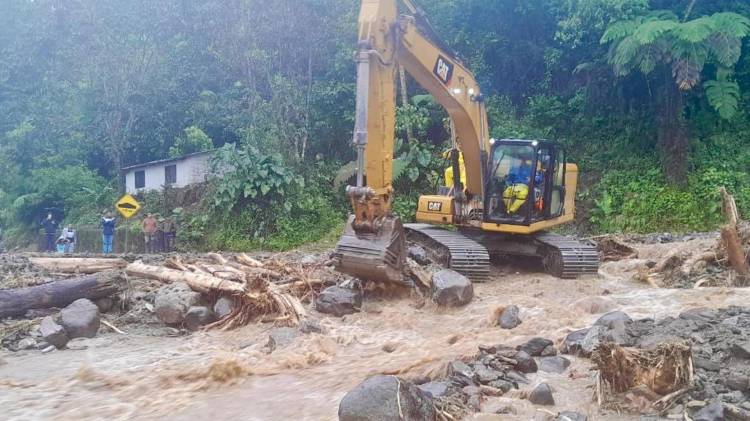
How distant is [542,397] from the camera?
199 inches

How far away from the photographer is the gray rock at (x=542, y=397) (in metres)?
5.05

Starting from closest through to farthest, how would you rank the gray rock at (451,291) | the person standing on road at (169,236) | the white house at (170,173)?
the gray rock at (451,291) < the person standing on road at (169,236) < the white house at (170,173)

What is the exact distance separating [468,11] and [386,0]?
54.6 ft

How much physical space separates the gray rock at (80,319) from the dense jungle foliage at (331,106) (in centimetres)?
865

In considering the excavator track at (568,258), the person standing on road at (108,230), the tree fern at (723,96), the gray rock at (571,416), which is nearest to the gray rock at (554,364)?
the gray rock at (571,416)

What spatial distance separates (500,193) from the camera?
1087 cm

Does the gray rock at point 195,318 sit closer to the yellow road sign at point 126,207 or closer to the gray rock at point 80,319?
the gray rock at point 80,319

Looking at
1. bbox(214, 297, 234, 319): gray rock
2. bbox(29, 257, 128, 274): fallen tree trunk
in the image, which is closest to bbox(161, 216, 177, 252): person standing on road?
bbox(29, 257, 128, 274): fallen tree trunk

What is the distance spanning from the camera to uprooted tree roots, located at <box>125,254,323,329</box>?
8.46 meters

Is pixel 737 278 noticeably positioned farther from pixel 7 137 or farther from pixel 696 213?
pixel 7 137

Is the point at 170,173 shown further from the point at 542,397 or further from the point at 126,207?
the point at 542,397

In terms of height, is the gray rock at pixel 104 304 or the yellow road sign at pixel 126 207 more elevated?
Result: the yellow road sign at pixel 126 207

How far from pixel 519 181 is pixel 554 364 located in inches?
205

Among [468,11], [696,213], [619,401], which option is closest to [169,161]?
[468,11]
